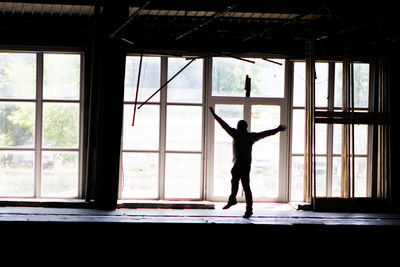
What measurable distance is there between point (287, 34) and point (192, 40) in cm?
208

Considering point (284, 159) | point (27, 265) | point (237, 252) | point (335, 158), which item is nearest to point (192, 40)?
point (284, 159)

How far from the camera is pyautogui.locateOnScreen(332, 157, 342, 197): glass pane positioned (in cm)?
1119

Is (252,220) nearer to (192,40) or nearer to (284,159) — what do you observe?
(284,159)

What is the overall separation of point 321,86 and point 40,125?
234 inches

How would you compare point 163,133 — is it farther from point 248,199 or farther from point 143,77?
point 248,199

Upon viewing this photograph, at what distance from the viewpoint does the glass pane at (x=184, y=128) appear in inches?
440

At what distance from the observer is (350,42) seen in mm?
10789

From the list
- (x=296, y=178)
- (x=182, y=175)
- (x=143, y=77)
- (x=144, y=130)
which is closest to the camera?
(x=143, y=77)

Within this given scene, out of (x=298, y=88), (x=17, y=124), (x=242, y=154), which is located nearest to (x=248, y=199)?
(x=242, y=154)

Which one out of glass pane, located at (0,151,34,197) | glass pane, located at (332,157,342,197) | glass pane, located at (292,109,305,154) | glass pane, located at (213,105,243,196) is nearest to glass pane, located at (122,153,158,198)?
glass pane, located at (213,105,243,196)

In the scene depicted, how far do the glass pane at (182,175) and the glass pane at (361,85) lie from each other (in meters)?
3.58

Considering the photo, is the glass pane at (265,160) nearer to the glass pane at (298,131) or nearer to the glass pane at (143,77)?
the glass pane at (298,131)

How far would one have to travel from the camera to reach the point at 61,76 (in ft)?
35.8

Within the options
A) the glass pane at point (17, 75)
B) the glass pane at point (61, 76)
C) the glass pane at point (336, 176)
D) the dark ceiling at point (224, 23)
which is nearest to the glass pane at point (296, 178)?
the glass pane at point (336, 176)
